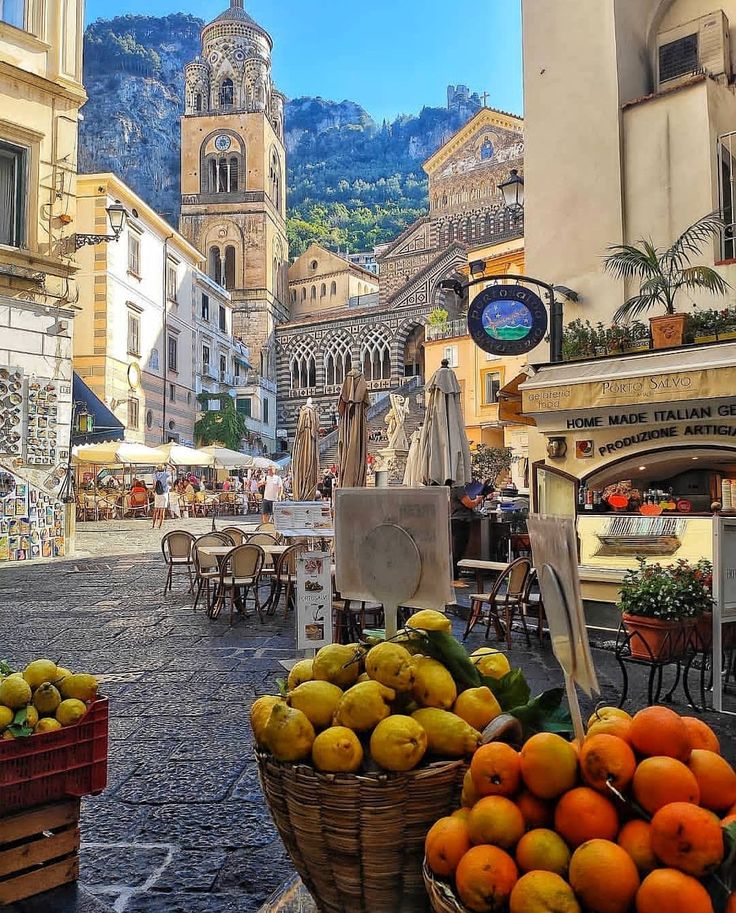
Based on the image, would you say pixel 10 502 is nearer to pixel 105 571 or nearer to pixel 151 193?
pixel 105 571

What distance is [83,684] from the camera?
2.76 metres

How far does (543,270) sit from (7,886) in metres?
12.4

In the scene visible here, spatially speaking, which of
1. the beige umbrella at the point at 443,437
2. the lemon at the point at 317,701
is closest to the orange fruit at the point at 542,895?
the lemon at the point at 317,701

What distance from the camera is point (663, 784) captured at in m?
1.51

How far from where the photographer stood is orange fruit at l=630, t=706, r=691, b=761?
5.26 feet

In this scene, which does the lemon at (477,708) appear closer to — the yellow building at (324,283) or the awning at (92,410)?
the awning at (92,410)

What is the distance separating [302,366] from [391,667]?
2045 inches

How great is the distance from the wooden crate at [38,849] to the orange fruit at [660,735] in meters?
1.94

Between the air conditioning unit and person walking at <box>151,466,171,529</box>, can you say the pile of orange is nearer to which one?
the air conditioning unit

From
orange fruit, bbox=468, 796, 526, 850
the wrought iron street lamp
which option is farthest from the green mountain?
orange fruit, bbox=468, 796, 526, 850

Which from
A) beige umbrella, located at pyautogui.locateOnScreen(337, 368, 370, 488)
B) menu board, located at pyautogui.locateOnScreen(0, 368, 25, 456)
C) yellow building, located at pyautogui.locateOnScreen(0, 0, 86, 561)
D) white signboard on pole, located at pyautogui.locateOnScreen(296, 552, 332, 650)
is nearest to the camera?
white signboard on pole, located at pyautogui.locateOnScreen(296, 552, 332, 650)

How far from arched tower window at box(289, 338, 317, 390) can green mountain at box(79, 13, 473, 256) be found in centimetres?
3476

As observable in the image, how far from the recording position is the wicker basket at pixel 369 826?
178 cm

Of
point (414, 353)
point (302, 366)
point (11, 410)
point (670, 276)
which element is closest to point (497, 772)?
point (670, 276)
